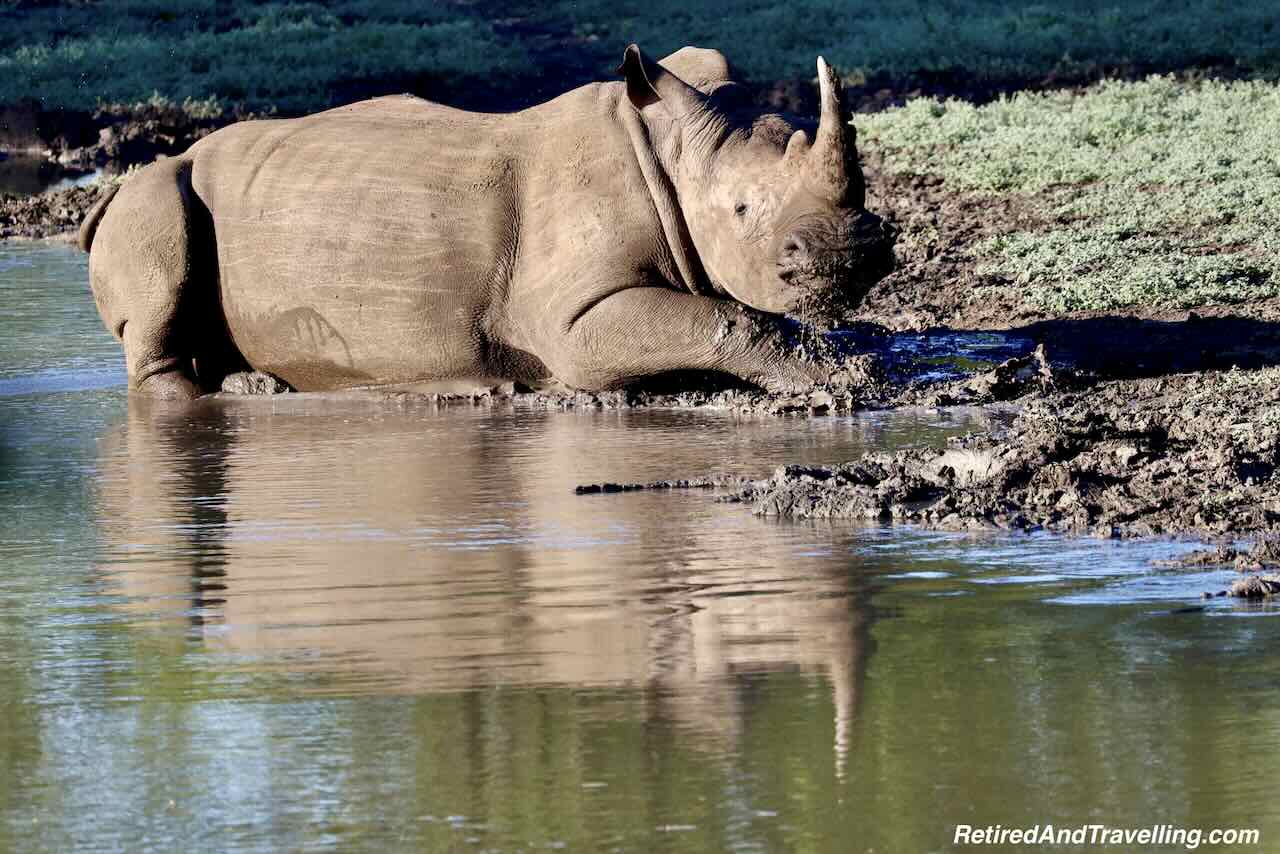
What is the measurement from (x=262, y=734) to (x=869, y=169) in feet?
37.0

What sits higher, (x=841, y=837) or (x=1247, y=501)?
(x=1247, y=501)

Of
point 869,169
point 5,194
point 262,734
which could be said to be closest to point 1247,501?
point 262,734

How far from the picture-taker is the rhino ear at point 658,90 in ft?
32.0

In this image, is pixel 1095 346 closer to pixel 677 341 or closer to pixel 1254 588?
pixel 677 341

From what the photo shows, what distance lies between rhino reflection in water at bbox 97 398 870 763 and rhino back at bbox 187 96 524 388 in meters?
1.32

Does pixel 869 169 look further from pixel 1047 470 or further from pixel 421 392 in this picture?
pixel 1047 470

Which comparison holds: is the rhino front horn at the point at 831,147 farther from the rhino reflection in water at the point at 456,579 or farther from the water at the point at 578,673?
the rhino reflection in water at the point at 456,579

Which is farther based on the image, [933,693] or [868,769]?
[933,693]

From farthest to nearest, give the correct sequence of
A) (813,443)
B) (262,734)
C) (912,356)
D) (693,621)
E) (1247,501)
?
(912,356) → (813,443) → (1247,501) → (693,621) → (262,734)

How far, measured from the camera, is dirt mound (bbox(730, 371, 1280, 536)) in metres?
6.79

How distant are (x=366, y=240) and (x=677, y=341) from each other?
1.53m

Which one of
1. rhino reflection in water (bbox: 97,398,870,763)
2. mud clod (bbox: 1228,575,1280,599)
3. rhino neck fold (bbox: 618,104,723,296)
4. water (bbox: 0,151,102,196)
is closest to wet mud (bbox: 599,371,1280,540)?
rhino reflection in water (bbox: 97,398,870,763)

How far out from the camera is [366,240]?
33.8 feet

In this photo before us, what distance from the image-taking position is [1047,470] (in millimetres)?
7203
